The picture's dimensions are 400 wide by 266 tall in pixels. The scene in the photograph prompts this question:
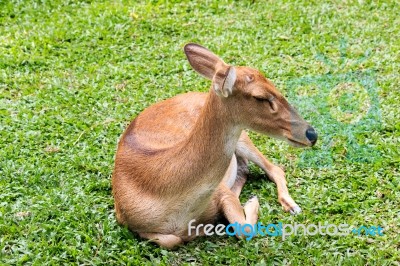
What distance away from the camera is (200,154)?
14.3ft

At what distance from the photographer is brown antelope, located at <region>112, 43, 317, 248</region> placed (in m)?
4.19

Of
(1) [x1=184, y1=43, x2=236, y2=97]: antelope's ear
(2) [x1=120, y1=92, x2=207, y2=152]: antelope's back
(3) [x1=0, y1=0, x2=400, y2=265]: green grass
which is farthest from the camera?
(2) [x1=120, y1=92, x2=207, y2=152]: antelope's back

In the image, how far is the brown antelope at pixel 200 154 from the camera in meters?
4.19

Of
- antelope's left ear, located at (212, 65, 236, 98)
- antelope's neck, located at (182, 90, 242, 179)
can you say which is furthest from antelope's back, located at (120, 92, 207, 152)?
antelope's left ear, located at (212, 65, 236, 98)

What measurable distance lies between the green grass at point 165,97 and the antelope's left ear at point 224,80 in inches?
49.0

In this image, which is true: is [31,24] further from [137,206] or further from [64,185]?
[137,206]

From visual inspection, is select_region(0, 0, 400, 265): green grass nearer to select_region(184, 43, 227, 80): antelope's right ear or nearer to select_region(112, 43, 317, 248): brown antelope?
select_region(112, 43, 317, 248): brown antelope

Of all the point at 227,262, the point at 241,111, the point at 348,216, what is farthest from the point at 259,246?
the point at 241,111

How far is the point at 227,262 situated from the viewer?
182 inches

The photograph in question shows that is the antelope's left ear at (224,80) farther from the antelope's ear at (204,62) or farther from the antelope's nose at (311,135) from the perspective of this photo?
the antelope's nose at (311,135)

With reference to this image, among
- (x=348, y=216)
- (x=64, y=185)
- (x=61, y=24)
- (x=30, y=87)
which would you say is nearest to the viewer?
(x=348, y=216)

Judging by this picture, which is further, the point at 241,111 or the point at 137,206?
the point at 137,206

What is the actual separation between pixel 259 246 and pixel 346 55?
134 inches

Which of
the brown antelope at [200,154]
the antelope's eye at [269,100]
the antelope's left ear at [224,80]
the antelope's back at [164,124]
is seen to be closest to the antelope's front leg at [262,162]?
the brown antelope at [200,154]
